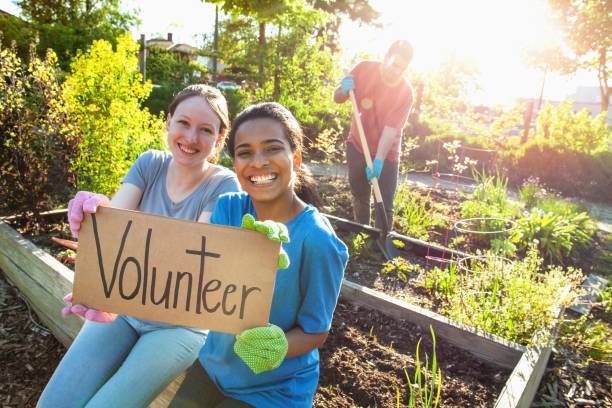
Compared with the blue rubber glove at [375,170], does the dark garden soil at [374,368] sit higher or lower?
lower

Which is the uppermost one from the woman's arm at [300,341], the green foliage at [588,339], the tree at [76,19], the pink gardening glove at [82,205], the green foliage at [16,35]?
the tree at [76,19]

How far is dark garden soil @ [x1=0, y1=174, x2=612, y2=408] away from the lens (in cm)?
194

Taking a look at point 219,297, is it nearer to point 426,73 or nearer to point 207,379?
point 207,379

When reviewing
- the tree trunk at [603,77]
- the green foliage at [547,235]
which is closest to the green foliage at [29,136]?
the green foliage at [547,235]

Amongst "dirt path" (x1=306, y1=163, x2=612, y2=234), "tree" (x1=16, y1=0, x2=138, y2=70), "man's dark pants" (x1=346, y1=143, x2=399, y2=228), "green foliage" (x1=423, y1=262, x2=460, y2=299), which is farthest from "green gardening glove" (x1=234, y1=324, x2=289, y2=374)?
"tree" (x1=16, y1=0, x2=138, y2=70)

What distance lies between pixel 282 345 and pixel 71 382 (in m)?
0.81

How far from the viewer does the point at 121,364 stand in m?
1.57

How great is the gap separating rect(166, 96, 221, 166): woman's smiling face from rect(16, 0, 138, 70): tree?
1536 cm

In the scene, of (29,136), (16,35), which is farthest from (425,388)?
(16,35)

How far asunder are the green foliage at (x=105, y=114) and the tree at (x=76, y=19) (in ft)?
43.8

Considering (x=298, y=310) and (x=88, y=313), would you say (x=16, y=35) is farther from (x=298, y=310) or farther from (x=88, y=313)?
(x=298, y=310)

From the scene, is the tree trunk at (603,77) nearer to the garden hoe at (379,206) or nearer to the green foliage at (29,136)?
the garden hoe at (379,206)

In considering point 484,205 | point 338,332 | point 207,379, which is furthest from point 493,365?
point 484,205

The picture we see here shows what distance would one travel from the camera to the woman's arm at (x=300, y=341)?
4.13 ft
